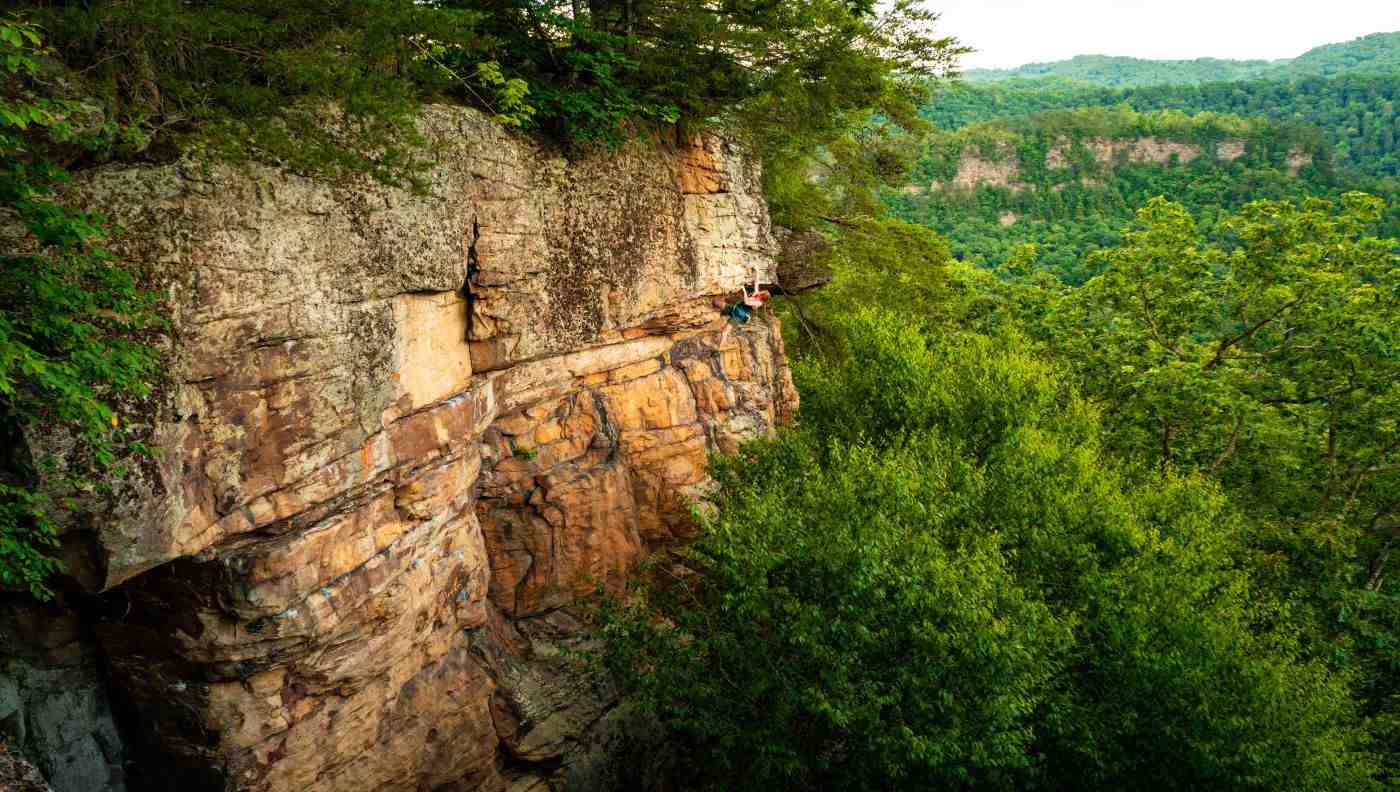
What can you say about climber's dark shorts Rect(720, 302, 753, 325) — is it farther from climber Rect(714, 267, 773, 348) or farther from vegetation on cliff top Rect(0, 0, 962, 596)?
vegetation on cliff top Rect(0, 0, 962, 596)

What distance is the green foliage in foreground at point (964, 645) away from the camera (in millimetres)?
9820

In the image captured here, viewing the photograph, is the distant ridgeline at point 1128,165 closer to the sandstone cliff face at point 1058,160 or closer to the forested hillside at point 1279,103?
the sandstone cliff face at point 1058,160

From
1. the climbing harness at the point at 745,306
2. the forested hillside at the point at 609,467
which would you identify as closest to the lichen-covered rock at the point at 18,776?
the forested hillside at the point at 609,467

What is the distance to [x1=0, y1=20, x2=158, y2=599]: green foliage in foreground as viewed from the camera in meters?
6.22

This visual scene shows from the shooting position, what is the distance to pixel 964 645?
9.73 m

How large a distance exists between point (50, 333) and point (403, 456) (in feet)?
13.3

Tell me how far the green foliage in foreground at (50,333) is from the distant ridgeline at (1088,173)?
2339 inches

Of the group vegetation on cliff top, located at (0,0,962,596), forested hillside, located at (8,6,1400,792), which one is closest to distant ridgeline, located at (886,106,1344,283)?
forested hillside, located at (8,6,1400,792)

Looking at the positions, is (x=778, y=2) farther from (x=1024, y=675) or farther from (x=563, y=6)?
(x=1024, y=675)

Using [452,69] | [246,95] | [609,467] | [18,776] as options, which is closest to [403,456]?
[609,467]

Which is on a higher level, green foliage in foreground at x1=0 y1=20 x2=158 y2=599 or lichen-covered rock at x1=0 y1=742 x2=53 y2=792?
green foliage in foreground at x1=0 y1=20 x2=158 y2=599

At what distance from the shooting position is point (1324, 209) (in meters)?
20.1

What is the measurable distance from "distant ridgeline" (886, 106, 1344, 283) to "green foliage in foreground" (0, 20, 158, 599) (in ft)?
195

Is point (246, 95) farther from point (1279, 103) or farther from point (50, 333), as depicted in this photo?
point (1279, 103)
